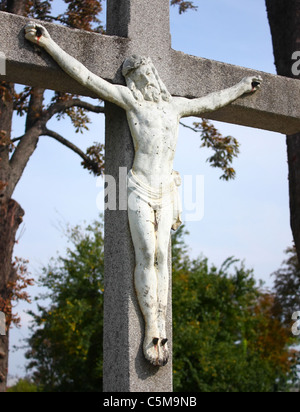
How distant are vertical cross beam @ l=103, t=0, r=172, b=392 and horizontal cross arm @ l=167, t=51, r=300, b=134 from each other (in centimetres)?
18

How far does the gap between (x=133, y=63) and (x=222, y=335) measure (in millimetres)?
16757

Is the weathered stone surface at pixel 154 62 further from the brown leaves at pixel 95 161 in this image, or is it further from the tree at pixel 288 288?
the tree at pixel 288 288

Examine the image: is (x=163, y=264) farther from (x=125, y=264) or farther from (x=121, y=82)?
(x=121, y=82)

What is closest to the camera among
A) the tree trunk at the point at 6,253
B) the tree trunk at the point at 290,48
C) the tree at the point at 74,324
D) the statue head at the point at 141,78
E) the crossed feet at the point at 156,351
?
the crossed feet at the point at 156,351

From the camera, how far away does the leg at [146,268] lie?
4.70 m

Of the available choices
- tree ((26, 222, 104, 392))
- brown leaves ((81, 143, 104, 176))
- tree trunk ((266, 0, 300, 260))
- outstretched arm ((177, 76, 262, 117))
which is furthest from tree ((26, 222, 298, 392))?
outstretched arm ((177, 76, 262, 117))

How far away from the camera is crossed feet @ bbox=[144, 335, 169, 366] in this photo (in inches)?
183

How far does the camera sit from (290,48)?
9008 millimetres

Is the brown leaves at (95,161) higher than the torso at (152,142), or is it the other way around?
the brown leaves at (95,161)

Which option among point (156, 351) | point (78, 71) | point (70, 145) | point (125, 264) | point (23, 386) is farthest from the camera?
point (23, 386)

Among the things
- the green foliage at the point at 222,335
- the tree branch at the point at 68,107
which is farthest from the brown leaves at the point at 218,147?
the green foliage at the point at 222,335

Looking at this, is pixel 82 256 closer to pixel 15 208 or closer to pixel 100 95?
pixel 15 208

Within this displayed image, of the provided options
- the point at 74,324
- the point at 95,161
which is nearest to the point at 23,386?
the point at 74,324

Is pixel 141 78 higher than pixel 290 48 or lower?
lower
